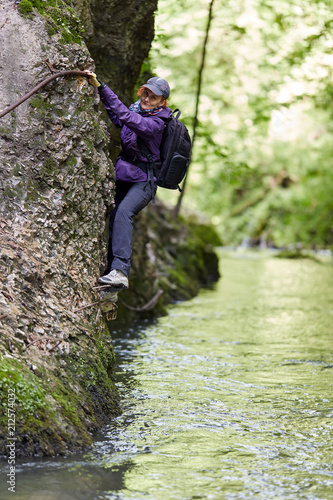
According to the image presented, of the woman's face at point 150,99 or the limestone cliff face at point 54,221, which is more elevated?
the woman's face at point 150,99

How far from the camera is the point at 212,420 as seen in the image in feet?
17.9

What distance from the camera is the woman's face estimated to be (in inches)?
236

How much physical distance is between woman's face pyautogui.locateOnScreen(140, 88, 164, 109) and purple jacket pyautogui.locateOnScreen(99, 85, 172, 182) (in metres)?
0.08

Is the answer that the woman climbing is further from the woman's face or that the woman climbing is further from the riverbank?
the riverbank

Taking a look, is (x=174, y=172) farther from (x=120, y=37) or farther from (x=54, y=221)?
(x=120, y=37)

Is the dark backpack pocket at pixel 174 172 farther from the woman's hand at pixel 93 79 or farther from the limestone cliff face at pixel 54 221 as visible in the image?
the woman's hand at pixel 93 79

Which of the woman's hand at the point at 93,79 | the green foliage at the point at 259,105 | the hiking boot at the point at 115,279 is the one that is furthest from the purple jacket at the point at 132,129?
the green foliage at the point at 259,105

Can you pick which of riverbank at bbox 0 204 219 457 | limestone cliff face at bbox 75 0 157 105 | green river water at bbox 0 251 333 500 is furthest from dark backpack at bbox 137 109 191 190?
green river water at bbox 0 251 333 500

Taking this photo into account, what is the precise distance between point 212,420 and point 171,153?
2495 mm

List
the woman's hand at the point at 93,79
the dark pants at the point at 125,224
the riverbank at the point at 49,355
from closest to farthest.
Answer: the riverbank at the point at 49,355 < the woman's hand at the point at 93,79 < the dark pants at the point at 125,224

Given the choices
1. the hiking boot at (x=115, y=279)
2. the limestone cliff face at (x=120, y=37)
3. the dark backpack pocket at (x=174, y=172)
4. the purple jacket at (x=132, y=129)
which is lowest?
the hiking boot at (x=115, y=279)

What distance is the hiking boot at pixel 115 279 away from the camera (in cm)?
560

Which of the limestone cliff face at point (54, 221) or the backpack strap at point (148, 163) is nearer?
the limestone cliff face at point (54, 221)

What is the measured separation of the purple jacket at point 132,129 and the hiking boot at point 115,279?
39.3 inches
